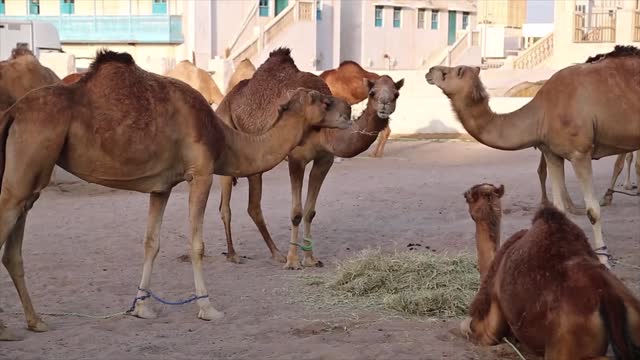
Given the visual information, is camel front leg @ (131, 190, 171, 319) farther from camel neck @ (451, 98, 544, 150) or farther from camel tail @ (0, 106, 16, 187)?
camel neck @ (451, 98, 544, 150)

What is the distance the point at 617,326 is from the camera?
4.84 metres

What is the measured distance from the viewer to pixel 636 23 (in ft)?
116

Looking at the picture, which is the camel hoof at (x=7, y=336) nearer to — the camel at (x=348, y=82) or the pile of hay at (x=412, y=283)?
the pile of hay at (x=412, y=283)

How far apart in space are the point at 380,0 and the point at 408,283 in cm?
4411

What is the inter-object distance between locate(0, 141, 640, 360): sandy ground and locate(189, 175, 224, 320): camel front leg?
13cm

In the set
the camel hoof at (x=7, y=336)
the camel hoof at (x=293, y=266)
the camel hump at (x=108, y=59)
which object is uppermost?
the camel hump at (x=108, y=59)

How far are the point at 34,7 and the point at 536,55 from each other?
79.8 feet

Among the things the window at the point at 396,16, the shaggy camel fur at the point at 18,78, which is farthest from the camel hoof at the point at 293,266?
the window at the point at 396,16

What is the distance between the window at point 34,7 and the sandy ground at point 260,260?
31.5 meters

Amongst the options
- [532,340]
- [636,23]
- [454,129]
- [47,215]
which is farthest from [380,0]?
[532,340]

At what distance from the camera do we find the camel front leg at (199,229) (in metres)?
7.29

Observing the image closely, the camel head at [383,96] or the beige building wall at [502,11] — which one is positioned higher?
the beige building wall at [502,11]

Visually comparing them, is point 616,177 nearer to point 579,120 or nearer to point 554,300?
point 579,120

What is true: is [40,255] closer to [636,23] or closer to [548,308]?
[548,308]
